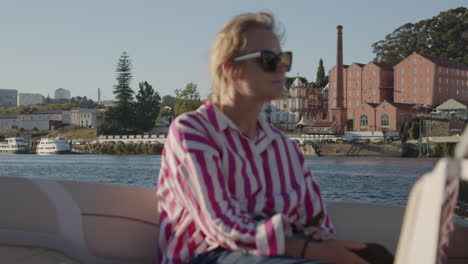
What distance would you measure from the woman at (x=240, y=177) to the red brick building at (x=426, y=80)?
50347 mm

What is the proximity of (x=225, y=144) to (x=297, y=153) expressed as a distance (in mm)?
277

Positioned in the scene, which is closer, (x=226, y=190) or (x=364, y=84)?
(x=226, y=190)

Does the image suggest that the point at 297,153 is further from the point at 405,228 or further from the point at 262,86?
the point at 405,228

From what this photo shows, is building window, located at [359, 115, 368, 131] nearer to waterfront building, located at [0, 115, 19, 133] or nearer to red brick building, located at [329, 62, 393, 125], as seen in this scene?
red brick building, located at [329, 62, 393, 125]

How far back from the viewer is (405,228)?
727 mm

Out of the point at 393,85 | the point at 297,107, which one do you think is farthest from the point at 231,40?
the point at 297,107

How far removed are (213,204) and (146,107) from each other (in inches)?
2288

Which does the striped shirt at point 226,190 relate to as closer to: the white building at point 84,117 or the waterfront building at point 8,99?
the white building at point 84,117

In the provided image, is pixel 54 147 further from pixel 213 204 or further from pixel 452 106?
pixel 213 204

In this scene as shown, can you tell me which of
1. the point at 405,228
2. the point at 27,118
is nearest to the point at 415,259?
the point at 405,228

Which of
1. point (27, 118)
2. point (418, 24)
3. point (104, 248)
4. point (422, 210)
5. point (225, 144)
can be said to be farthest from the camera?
point (27, 118)

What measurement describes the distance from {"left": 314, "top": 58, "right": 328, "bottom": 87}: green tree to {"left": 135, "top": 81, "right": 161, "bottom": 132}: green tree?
24.4 m

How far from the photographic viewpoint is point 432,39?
62781 mm

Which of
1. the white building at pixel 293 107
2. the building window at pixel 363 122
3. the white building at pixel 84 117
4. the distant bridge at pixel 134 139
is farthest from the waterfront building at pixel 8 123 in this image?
the building window at pixel 363 122
